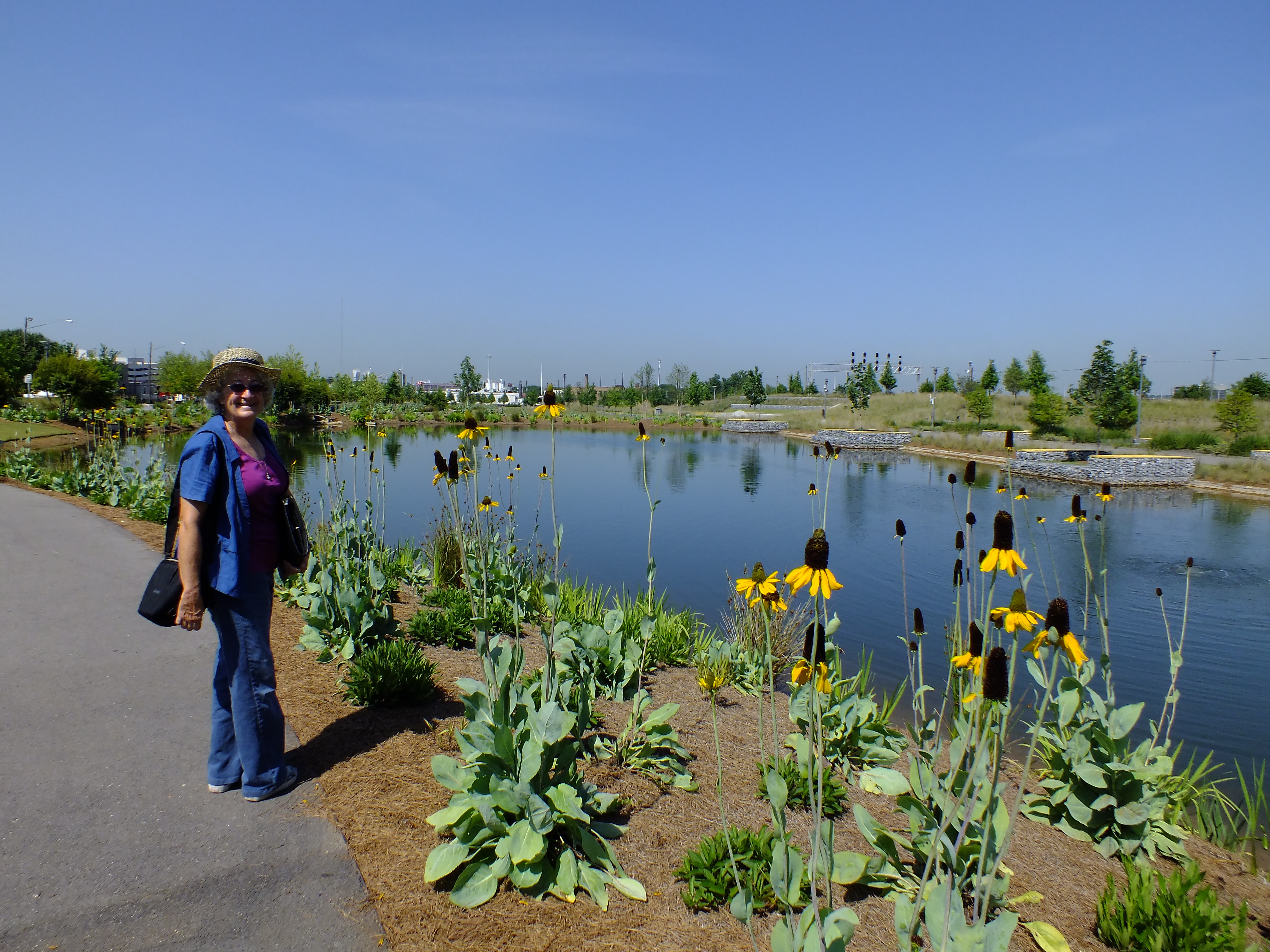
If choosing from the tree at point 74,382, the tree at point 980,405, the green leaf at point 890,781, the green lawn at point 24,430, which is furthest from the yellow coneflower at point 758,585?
the tree at point 980,405

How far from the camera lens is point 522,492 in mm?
17391

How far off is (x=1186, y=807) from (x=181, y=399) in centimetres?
4777

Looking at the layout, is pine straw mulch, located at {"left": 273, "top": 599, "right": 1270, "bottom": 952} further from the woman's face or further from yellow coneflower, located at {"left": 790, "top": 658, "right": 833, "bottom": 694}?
Answer: the woman's face

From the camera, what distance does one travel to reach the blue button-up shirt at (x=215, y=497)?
302 cm

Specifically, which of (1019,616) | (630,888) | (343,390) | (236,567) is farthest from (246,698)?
(343,390)

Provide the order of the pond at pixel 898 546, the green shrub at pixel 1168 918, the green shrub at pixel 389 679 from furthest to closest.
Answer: the pond at pixel 898 546 → the green shrub at pixel 389 679 → the green shrub at pixel 1168 918

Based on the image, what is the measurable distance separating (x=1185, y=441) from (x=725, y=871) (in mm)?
37079

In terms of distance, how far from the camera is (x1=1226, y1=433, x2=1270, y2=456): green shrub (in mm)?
28406

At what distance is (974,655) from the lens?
2348 mm

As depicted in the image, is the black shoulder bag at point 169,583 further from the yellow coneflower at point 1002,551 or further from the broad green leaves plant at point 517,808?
the yellow coneflower at point 1002,551

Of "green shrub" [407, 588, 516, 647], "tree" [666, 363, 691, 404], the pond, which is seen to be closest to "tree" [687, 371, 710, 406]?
"tree" [666, 363, 691, 404]

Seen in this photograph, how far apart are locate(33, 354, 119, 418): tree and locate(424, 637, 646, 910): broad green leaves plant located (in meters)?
34.6

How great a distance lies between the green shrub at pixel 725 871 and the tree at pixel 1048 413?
3994 cm

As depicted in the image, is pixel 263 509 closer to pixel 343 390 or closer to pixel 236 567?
pixel 236 567
